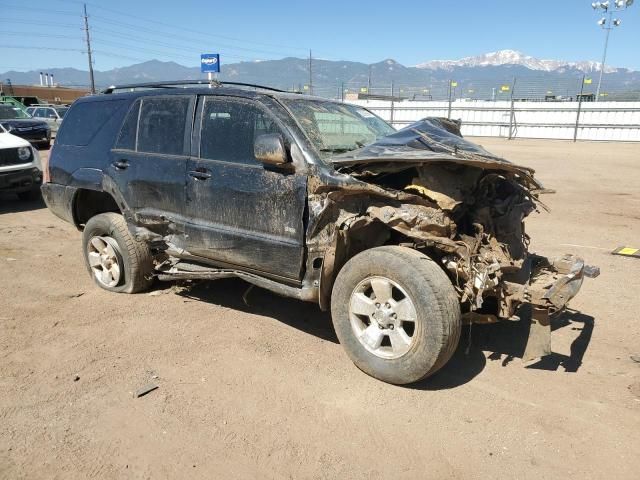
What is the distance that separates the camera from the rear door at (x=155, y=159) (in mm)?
4383

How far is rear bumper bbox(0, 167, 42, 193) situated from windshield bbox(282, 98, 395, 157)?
7.00 meters

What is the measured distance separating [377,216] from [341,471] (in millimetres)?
1612

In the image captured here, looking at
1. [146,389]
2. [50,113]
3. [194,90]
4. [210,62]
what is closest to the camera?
[146,389]

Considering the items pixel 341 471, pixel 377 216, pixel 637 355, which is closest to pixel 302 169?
pixel 377 216

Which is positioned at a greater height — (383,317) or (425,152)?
(425,152)

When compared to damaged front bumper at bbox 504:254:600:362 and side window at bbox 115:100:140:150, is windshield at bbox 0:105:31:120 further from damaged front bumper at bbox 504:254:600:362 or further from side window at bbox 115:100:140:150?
damaged front bumper at bbox 504:254:600:362

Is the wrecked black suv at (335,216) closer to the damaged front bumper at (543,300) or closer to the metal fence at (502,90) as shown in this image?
the damaged front bumper at (543,300)

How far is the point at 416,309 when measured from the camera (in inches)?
126

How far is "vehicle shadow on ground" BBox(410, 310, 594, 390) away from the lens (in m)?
3.53

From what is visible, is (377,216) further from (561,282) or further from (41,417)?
(41,417)

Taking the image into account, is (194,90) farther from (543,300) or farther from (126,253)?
(543,300)

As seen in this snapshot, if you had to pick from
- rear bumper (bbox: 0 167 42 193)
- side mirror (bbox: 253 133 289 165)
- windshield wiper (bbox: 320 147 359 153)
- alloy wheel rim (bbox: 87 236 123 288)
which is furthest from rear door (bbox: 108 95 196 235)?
rear bumper (bbox: 0 167 42 193)

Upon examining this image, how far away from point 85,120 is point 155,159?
54.8 inches

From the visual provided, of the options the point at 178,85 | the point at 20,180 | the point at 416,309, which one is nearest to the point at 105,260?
the point at 178,85
